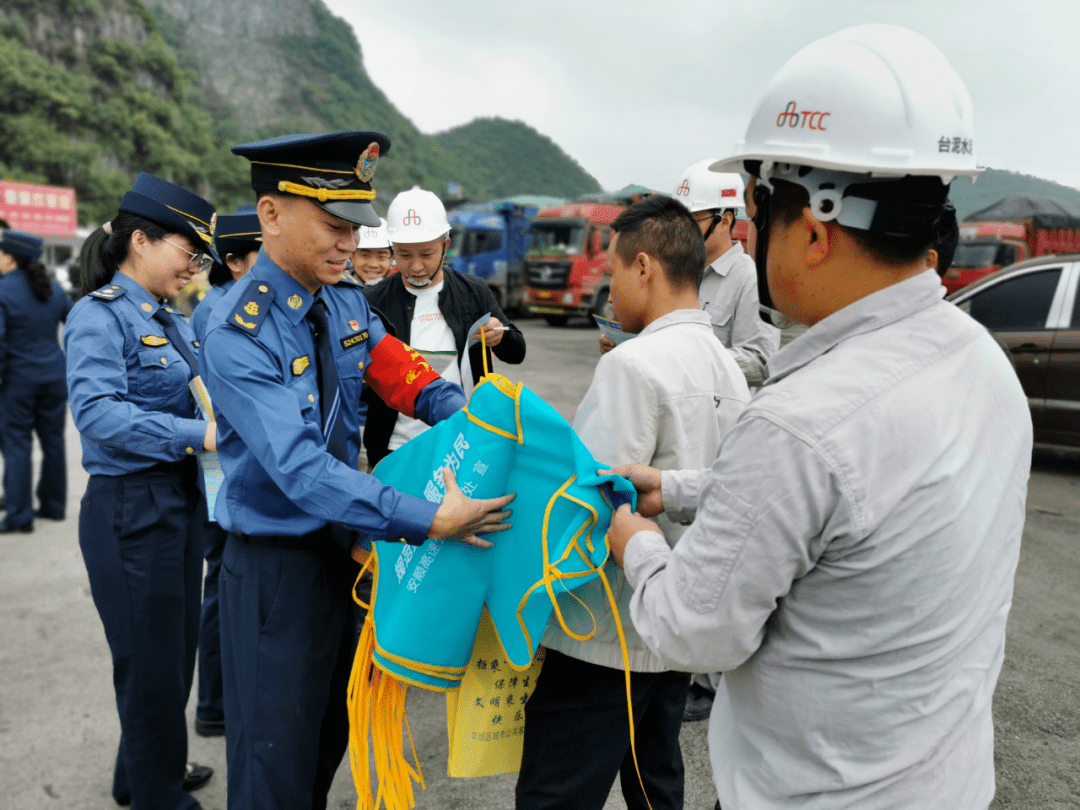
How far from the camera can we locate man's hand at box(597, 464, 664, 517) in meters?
1.57

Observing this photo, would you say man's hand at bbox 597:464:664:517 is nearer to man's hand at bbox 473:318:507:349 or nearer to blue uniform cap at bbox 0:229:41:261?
man's hand at bbox 473:318:507:349

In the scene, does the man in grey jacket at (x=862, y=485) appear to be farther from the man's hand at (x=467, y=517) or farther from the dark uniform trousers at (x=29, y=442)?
the dark uniform trousers at (x=29, y=442)

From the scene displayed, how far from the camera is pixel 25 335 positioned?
5223mm

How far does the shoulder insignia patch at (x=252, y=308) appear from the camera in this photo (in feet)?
5.43

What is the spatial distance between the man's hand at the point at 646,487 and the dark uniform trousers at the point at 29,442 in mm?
5288

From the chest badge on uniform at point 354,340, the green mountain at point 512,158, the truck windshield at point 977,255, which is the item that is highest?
the green mountain at point 512,158

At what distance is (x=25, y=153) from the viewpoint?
131ft

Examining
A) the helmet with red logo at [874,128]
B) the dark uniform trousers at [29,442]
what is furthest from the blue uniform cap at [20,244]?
the helmet with red logo at [874,128]

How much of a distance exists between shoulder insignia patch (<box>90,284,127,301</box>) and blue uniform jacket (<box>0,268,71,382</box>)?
3.38m

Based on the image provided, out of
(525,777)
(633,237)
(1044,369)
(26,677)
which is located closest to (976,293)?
(1044,369)

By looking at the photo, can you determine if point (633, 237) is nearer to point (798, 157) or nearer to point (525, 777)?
point (798, 157)

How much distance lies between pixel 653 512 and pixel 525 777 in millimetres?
722

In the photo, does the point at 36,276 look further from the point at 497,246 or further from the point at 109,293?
the point at 497,246

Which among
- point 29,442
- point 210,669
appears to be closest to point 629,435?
point 210,669
